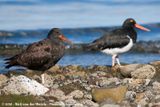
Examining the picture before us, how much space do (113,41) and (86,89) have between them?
4.80 meters

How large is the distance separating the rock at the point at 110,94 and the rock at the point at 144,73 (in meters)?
3.42

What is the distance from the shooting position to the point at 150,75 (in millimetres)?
18359

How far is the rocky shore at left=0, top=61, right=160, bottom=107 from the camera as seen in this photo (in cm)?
1402

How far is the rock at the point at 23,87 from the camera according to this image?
14648 mm

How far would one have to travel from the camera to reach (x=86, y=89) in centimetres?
1684

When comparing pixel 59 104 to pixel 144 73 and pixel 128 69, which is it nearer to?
pixel 144 73

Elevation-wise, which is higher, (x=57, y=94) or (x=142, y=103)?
(x=57, y=94)

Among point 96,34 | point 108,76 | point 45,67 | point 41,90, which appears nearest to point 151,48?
point 96,34

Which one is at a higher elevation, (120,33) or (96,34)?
(120,33)

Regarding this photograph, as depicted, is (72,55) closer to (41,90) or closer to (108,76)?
(108,76)

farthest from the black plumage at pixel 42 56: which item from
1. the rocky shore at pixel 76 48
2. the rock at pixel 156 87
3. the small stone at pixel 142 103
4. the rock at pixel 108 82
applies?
the rocky shore at pixel 76 48

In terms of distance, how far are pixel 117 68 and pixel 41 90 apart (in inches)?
215

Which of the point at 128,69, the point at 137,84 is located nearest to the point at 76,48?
the point at 128,69

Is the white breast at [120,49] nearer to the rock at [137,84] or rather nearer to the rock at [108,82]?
the rock at [108,82]
